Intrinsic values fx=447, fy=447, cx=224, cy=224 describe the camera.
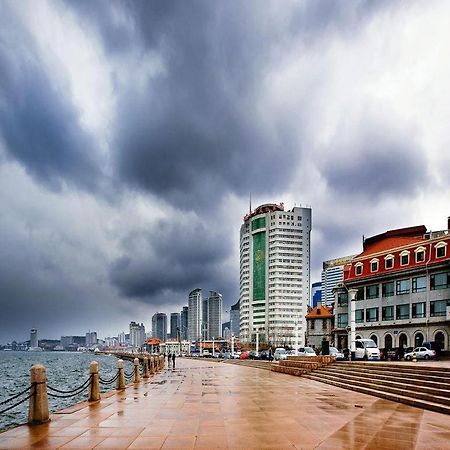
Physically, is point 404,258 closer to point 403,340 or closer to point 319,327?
point 403,340

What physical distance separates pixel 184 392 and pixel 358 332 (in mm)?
42092

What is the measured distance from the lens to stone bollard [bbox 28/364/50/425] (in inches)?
481

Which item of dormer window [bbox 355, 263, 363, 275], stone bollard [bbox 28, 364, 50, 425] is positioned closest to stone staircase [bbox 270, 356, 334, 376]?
stone bollard [bbox 28, 364, 50, 425]

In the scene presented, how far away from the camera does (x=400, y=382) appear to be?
19188mm

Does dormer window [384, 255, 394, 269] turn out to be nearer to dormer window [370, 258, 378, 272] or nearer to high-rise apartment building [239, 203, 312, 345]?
dormer window [370, 258, 378, 272]

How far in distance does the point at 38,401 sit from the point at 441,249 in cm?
4381

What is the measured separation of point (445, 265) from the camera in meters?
45.6

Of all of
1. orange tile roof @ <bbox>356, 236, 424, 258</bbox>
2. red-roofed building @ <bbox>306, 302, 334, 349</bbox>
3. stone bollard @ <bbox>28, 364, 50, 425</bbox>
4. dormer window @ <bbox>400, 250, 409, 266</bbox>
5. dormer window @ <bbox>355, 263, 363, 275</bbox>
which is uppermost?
orange tile roof @ <bbox>356, 236, 424, 258</bbox>

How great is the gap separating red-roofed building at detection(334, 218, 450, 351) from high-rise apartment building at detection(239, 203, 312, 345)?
123 metres

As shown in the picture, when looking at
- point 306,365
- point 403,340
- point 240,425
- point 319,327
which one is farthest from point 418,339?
point 240,425

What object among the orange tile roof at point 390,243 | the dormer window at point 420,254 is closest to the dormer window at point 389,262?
the orange tile roof at point 390,243

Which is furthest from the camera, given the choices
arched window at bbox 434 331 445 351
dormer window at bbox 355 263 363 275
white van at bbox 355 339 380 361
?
dormer window at bbox 355 263 363 275

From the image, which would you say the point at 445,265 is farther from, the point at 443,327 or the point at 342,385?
the point at 342,385

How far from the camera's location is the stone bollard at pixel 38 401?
40.1ft
